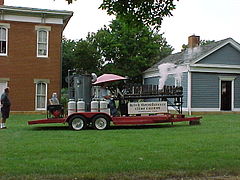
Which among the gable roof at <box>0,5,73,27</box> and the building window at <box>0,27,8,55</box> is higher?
the gable roof at <box>0,5,73,27</box>

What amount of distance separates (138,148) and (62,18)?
17.9m

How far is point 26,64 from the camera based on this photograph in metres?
25.4

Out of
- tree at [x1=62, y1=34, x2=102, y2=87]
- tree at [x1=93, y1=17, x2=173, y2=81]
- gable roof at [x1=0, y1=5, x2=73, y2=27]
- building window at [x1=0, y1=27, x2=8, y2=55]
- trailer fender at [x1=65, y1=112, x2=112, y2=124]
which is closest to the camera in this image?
trailer fender at [x1=65, y1=112, x2=112, y2=124]

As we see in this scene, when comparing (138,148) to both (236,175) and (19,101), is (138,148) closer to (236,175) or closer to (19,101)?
(236,175)

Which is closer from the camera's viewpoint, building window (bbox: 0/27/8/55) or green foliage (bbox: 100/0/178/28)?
green foliage (bbox: 100/0/178/28)

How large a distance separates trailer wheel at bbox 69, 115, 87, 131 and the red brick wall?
37.0ft

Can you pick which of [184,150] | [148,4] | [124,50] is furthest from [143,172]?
[124,50]

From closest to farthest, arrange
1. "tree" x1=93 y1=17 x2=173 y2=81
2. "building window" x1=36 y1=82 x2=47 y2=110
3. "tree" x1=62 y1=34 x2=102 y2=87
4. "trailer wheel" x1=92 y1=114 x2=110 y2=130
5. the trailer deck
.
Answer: the trailer deck, "trailer wheel" x1=92 y1=114 x2=110 y2=130, "building window" x1=36 y1=82 x2=47 y2=110, "tree" x1=62 y1=34 x2=102 y2=87, "tree" x1=93 y1=17 x2=173 y2=81

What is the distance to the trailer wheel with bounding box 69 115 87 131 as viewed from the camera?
1489cm

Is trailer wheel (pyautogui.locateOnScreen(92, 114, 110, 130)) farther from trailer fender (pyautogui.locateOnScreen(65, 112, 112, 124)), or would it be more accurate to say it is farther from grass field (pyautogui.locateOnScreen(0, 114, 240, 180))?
grass field (pyautogui.locateOnScreen(0, 114, 240, 180))

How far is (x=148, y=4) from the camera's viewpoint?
851 centimetres

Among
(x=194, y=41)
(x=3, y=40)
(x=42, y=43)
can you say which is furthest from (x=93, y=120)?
(x=194, y=41)

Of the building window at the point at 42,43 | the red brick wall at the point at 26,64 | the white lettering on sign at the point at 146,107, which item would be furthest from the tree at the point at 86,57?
the white lettering on sign at the point at 146,107

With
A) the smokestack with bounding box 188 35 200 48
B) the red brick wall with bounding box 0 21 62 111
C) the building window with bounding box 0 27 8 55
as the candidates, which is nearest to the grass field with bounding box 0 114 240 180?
the red brick wall with bounding box 0 21 62 111
